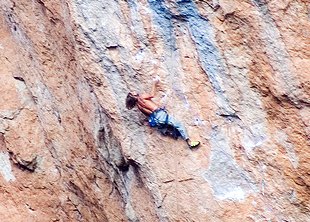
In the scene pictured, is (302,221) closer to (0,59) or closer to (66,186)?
(66,186)

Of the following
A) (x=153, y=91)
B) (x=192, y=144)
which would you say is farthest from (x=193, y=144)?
(x=153, y=91)

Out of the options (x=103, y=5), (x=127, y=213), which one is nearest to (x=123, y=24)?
(x=103, y=5)

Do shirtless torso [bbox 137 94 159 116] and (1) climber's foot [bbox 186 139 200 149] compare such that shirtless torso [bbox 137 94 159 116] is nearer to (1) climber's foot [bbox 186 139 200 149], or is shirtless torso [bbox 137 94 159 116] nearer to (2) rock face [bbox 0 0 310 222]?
(2) rock face [bbox 0 0 310 222]

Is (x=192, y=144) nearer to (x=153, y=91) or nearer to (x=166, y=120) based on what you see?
(x=166, y=120)

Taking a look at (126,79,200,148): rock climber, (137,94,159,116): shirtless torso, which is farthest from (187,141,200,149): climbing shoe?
A: (137,94,159,116): shirtless torso

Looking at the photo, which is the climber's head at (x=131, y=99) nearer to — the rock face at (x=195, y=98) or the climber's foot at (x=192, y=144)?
the rock face at (x=195, y=98)
